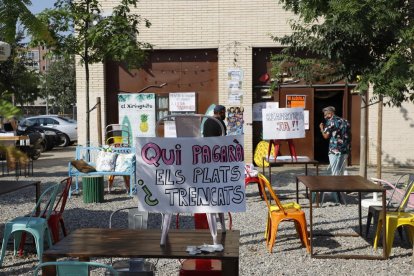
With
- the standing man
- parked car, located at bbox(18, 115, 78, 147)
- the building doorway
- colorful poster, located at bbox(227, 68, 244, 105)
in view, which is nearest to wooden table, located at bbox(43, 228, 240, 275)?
the standing man

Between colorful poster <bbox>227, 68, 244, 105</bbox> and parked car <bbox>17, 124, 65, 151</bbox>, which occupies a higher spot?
colorful poster <bbox>227, 68, 244, 105</bbox>

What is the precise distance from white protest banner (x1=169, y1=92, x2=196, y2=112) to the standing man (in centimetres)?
736

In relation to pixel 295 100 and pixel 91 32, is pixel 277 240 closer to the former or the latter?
pixel 91 32

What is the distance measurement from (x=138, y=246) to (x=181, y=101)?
42.0 feet

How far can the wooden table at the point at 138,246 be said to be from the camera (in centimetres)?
442

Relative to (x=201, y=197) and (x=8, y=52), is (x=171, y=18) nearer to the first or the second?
(x=8, y=52)

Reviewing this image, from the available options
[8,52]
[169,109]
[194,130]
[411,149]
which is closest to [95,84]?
[169,109]

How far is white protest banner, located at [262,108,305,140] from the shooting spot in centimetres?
1148

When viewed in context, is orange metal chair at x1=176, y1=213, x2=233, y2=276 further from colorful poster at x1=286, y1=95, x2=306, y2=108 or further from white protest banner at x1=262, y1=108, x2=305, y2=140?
colorful poster at x1=286, y1=95, x2=306, y2=108

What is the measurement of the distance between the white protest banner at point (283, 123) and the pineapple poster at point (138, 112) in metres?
6.14

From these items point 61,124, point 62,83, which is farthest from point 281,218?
point 62,83

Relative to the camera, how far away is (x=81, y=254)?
14.7 feet

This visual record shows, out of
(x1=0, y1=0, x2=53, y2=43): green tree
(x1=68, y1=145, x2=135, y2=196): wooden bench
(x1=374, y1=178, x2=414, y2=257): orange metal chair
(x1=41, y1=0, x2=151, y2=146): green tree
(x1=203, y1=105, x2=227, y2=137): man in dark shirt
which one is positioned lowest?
(x1=374, y1=178, x2=414, y2=257): orange metal chair

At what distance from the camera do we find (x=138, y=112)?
17.2 metres
